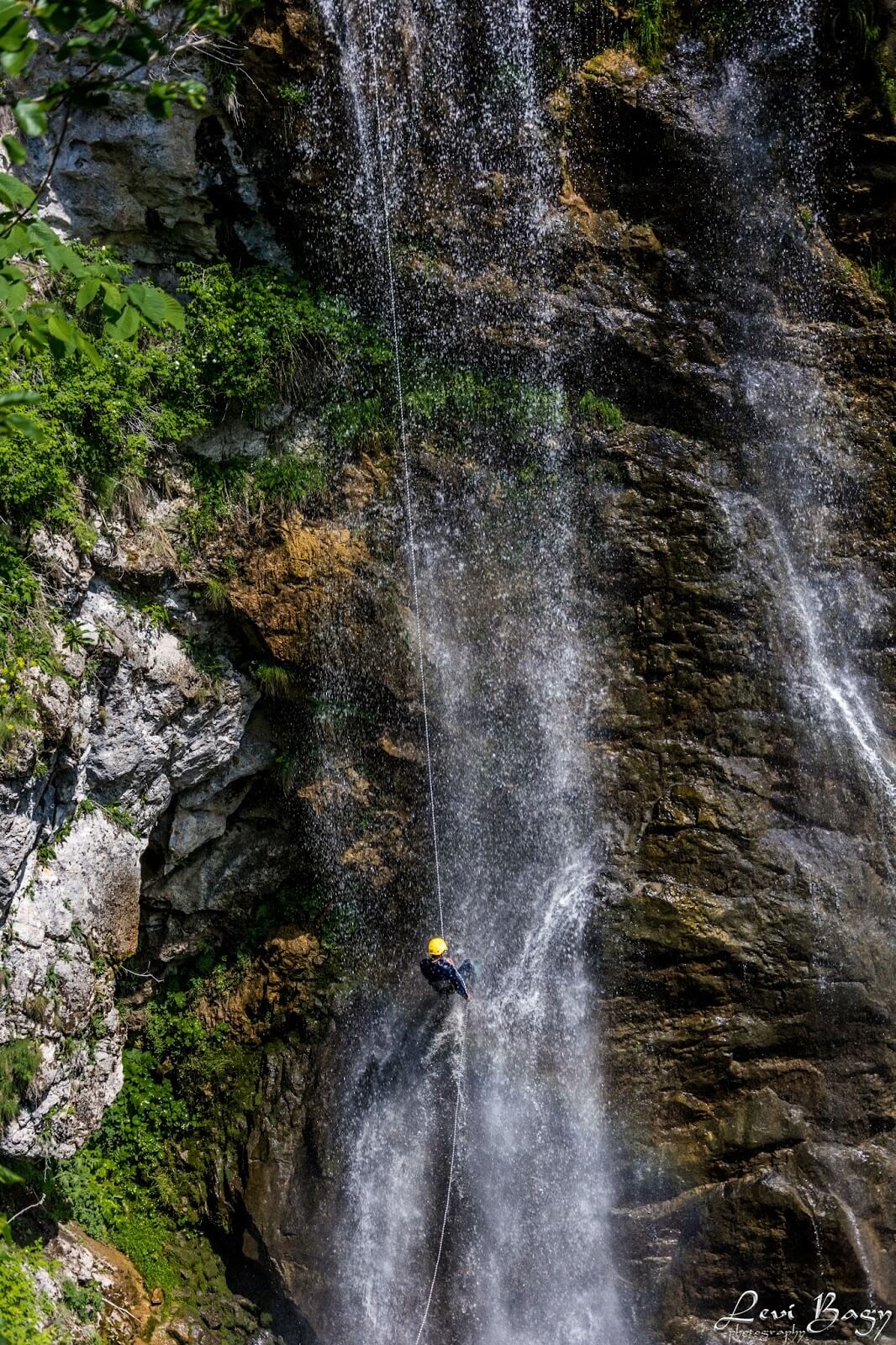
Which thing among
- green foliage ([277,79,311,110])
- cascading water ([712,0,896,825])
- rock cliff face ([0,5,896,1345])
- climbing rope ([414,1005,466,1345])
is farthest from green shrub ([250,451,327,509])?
climbing rope ([414,1005,466,1345])

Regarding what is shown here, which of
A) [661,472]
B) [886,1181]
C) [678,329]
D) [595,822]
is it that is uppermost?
[678,329]

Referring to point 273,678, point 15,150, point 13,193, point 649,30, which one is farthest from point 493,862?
point 649,30

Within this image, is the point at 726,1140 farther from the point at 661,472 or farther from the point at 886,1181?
the point at 661,472

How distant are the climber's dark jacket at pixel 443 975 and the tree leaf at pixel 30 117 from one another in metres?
6.16

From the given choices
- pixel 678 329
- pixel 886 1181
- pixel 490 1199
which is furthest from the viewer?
pixel 678 329

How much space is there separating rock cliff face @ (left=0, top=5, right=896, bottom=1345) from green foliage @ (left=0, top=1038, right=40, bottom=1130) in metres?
0.45

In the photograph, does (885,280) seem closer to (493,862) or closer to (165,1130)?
(493,862)

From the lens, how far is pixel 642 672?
8148 millimetres

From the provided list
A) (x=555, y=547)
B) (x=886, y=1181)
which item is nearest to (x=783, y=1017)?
(x=886, y=1181)

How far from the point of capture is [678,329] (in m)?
8.38

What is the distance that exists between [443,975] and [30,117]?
6272 millimetres

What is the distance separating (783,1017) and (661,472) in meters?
4.17

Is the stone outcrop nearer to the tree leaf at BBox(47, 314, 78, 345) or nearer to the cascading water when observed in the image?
the tree leaf at BBox(47, 314, 78, 345)

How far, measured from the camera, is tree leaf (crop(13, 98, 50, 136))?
2258 mm
